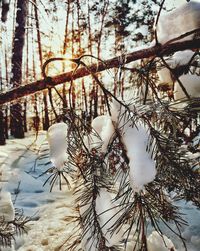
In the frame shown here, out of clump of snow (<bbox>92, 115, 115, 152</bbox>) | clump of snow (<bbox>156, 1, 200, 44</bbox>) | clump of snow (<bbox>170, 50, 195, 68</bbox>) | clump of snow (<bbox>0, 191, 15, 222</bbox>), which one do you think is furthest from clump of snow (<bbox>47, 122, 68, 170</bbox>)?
clump of snow (<bbox>0, 191, 15, 222</bbox>)

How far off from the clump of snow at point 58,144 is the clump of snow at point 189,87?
0.58 m

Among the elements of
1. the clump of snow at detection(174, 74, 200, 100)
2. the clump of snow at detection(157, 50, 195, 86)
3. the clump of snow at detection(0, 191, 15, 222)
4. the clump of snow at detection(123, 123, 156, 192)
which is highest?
the clump of snow at detection(157, 50, 195, 86)

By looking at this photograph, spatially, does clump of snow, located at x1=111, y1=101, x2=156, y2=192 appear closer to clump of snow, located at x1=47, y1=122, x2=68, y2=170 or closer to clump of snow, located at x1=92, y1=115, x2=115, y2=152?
clump of snow, located at x1=92, y1=115, x2=115, y2=152

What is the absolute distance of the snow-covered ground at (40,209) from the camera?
386cm

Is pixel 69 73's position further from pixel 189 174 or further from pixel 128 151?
pixel 189 174

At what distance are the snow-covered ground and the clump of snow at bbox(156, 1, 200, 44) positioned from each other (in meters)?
1.22

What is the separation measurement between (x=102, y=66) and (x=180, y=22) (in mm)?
392

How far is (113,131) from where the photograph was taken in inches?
51.4

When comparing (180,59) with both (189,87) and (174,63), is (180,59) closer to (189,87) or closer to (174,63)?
(174,63)

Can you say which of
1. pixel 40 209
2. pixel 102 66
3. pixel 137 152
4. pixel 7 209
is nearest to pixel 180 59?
pixel 102 66

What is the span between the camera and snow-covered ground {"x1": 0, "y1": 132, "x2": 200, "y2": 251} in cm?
386

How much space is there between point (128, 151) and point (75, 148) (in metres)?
0.28

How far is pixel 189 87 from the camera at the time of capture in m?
1.54

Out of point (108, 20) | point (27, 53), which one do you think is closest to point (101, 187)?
point (108, 20)
